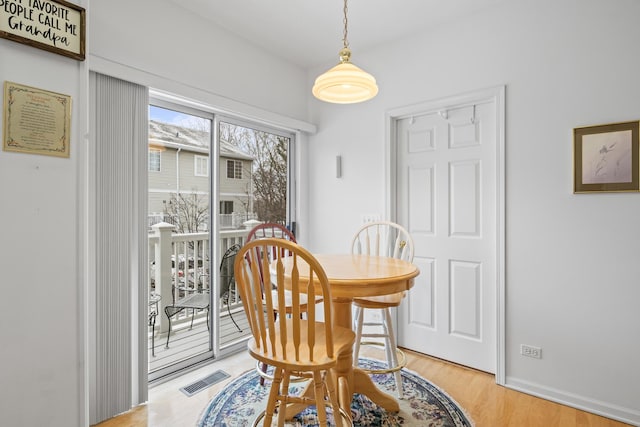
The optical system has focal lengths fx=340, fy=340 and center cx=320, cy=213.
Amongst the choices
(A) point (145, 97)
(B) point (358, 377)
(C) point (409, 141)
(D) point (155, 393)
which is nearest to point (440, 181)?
(C) point (409, 141)

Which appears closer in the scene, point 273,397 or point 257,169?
point 273,397

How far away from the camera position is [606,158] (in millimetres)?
2000

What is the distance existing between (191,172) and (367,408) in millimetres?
Result: 2041

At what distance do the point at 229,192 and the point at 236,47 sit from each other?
1.19m

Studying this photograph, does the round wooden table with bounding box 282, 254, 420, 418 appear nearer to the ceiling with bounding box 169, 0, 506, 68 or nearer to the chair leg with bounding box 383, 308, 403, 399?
the chair leg with bounding box 383, 308, 403, 399

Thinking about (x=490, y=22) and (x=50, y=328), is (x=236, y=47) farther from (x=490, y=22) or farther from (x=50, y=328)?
(x=50, y=328)

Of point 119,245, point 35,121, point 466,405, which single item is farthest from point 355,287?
point 35,121

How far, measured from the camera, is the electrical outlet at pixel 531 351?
7.34 ft

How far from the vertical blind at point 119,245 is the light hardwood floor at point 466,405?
0.15 metres

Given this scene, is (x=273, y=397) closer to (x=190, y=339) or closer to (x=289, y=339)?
(x=289, y=339)

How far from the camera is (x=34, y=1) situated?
140 cm

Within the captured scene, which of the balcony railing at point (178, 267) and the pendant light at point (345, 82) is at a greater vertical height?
the pendant light at point (345, 82)

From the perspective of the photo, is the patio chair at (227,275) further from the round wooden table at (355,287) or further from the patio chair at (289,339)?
the patio chair at (289,339)

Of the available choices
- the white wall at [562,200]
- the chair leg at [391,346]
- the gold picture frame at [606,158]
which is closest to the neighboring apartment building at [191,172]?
the chair leg at [391,346]
